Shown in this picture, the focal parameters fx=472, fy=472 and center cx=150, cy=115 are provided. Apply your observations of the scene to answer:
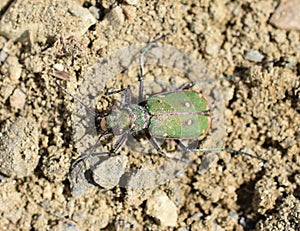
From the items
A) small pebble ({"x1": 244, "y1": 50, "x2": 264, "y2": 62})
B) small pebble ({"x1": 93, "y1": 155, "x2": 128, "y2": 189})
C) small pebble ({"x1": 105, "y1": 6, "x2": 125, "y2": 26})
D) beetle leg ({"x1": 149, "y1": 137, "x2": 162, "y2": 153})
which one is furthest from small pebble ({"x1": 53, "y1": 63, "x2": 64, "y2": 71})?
small pebble ({"x1": 244, "y1": 50, "x2": 264, "y2": 62})

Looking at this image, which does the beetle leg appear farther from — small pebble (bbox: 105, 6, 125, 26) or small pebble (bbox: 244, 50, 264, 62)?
small pebble (bbox: 244, 50, 264, 62)

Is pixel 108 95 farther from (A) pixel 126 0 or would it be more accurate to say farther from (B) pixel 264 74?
(B) pixel 264 74

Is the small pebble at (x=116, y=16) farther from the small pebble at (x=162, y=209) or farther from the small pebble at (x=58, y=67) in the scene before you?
the small pebble at (x=162, y=209)

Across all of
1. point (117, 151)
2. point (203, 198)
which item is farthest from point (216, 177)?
point (117, 151)

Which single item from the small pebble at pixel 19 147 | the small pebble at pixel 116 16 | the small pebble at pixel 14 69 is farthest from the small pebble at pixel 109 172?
the small pebble at pixel 116 16

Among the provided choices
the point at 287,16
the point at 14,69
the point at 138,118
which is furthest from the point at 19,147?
the point at 287,16

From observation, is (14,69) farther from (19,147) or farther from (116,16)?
(116,16)
